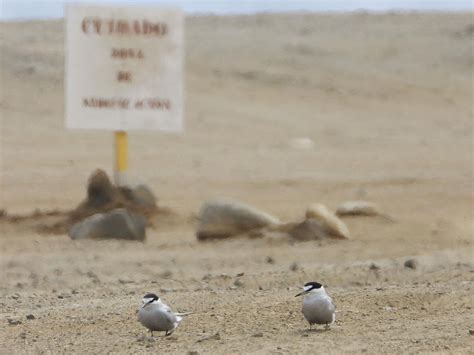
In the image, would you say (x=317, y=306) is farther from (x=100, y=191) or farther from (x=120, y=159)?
(x=120, y=159)

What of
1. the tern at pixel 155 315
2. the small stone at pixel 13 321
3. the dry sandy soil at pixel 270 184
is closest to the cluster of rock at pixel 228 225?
the dry sandy soil at pixel 270 184

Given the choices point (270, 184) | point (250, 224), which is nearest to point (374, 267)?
point (250, 224)

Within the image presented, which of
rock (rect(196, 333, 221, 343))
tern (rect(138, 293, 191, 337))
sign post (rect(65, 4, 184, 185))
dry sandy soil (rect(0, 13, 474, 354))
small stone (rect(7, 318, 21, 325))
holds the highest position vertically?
sign post (rect(65, 4, 184, 185))

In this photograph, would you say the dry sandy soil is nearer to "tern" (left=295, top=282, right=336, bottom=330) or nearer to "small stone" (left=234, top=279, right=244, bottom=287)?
"small stone" (left=234, top=279, right=244, bottom=287)

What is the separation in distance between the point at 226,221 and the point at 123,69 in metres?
2.25

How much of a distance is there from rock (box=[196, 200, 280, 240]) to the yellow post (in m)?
1.50

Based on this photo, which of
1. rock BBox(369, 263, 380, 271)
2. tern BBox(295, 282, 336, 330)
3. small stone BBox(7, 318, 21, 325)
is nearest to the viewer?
tern BBox(295, 282, 336, 330)

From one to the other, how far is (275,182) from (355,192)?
1.43 m

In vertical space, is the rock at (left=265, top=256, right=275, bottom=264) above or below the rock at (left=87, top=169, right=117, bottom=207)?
below

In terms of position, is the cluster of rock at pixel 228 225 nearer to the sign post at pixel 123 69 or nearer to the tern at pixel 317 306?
the sign post at pixel 123 69

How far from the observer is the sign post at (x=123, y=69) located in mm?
15508

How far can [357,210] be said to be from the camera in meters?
15.6

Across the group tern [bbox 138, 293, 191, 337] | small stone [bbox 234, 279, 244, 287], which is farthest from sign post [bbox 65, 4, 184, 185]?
tern [bbox 138, 293, 191, 337]

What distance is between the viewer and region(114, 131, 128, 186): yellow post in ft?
51.1
